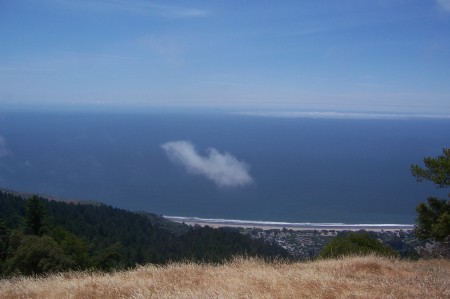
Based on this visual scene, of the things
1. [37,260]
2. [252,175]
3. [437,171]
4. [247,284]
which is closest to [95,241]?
[37,260]

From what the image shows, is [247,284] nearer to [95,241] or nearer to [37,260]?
[37,260]

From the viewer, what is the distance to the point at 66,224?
44.6m

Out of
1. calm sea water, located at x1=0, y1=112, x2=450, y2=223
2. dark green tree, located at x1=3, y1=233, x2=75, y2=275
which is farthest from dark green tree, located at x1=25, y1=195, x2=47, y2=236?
calm sea water, located at x1=0, y1=112, x2=450, y2=223

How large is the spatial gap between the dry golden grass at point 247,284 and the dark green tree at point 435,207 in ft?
21.2

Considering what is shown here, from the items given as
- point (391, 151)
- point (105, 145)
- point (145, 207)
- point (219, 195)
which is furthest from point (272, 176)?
point (105, 145)

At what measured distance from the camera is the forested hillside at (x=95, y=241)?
17.4 metres

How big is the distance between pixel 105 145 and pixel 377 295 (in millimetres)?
175163

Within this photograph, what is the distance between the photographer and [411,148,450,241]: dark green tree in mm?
13062

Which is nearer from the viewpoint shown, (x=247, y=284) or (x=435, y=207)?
(x=247, y=284)

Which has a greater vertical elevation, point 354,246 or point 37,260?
point 354,246

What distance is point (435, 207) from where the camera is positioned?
14625 millimetres

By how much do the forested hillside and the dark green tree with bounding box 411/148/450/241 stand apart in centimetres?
648

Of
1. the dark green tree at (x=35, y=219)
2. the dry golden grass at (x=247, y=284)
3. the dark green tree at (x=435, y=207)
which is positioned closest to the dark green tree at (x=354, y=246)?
the dark green tree at (x=435, y=207)

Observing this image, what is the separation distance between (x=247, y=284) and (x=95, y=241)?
124 ft
